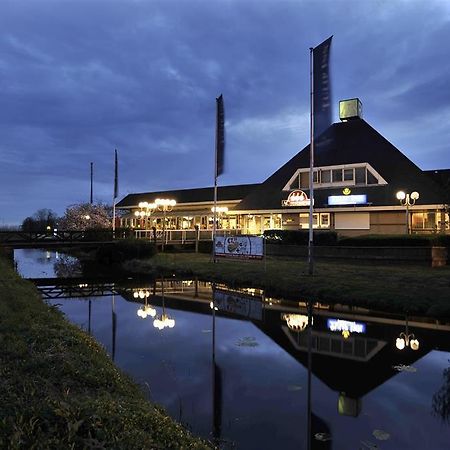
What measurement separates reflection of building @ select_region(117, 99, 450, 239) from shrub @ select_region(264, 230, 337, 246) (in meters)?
8.26

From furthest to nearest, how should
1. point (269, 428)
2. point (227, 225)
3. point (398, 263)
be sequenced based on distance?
point (227, 225)
point (398, 263)
point (269, 428)

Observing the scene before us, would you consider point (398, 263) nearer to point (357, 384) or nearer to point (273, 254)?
point (273, 254)

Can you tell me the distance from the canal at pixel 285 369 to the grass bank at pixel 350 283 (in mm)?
1130

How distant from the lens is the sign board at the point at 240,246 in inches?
1006

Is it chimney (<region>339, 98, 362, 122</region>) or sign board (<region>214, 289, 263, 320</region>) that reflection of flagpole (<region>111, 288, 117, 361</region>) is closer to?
sign board (<region>214, 289, 263, 320</region>)

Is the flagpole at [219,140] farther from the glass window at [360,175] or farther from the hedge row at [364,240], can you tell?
the glass window at [360,175]

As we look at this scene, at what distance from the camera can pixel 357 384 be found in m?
8.27

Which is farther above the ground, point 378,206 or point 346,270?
point 378,206

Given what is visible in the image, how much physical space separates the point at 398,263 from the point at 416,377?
700 inches

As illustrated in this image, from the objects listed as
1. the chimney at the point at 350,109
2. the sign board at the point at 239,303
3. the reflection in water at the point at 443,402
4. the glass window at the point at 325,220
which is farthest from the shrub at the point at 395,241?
the chimney at the point at 350,109

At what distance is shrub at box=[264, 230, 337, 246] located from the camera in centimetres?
2951

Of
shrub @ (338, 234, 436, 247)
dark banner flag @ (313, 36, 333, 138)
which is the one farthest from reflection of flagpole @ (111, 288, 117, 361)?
shrub @ (338, 234, 436, 247)

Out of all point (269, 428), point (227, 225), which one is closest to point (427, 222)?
point (227, 225)

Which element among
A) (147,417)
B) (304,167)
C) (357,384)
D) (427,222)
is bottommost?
(357,384)
